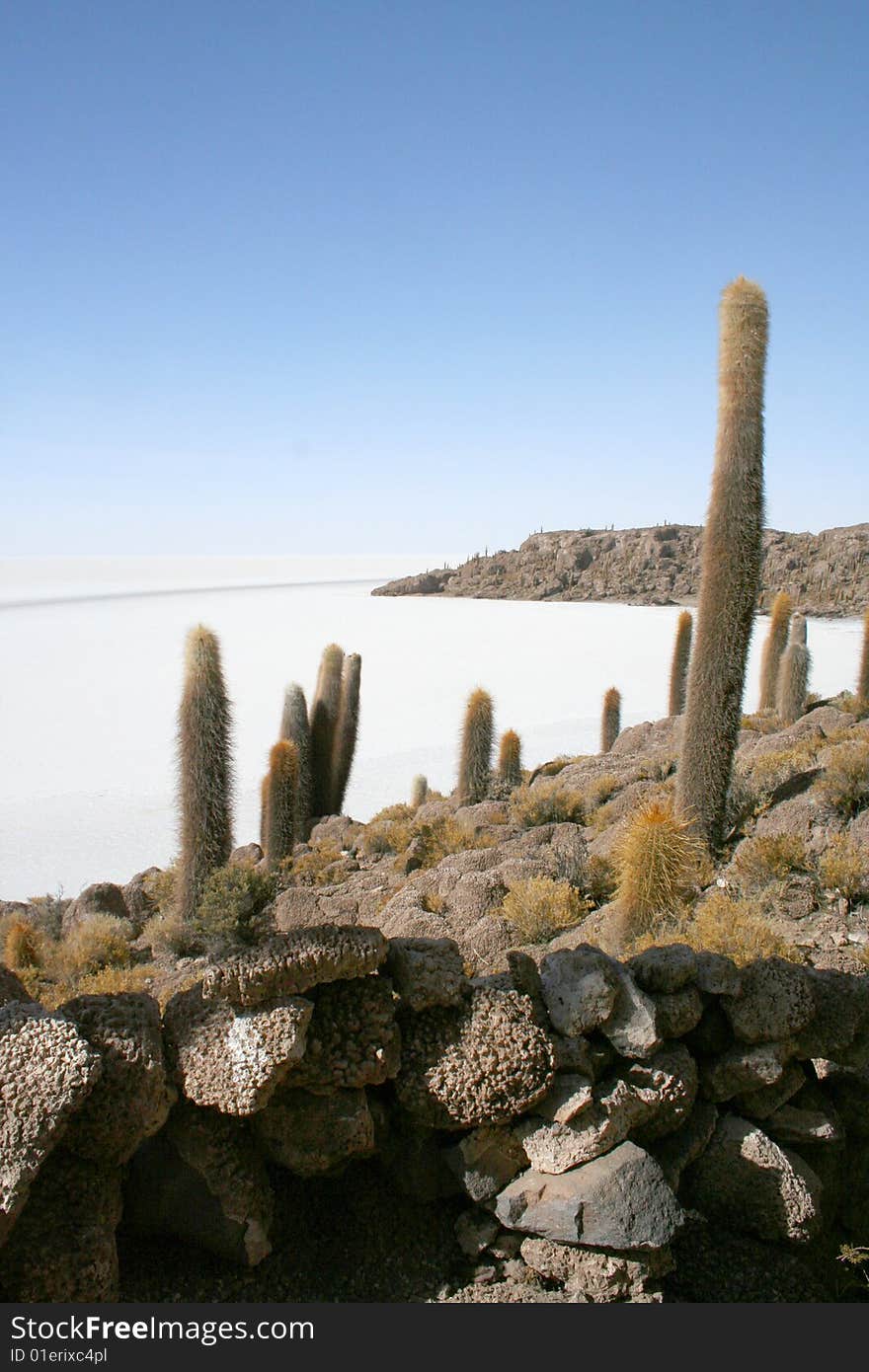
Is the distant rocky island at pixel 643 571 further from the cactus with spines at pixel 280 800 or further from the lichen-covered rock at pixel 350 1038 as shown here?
the lichen-covered rock at pixel 350 1038

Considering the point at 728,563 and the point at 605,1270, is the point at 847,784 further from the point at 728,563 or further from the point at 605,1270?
the point at 605,1270

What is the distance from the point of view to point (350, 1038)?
355 cm

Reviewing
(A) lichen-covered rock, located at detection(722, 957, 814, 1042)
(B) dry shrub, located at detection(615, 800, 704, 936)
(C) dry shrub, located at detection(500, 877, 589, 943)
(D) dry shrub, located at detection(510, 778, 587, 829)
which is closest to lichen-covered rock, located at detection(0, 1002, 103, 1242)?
(A) lichen-covered rock, located at detection(722, 957, 814, 1042)

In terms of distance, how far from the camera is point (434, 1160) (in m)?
3.76

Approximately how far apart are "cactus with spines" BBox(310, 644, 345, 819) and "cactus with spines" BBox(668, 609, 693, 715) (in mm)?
7419

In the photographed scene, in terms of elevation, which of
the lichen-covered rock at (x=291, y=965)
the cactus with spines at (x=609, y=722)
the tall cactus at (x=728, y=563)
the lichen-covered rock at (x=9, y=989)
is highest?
the tall cactus at (x=728, y=563)

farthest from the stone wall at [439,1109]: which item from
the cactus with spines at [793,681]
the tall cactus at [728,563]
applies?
the cactus with spines at [793,681]

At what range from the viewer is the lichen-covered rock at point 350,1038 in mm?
3477

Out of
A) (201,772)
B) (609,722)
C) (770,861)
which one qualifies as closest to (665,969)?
(770,861)

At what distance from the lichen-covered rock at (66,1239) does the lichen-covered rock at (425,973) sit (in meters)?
1.29

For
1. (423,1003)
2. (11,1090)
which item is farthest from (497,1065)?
(11,1090)

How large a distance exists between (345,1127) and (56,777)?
71.1 feet

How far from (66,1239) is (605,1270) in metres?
1.99

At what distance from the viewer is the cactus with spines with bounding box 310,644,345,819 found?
55.3 ft
